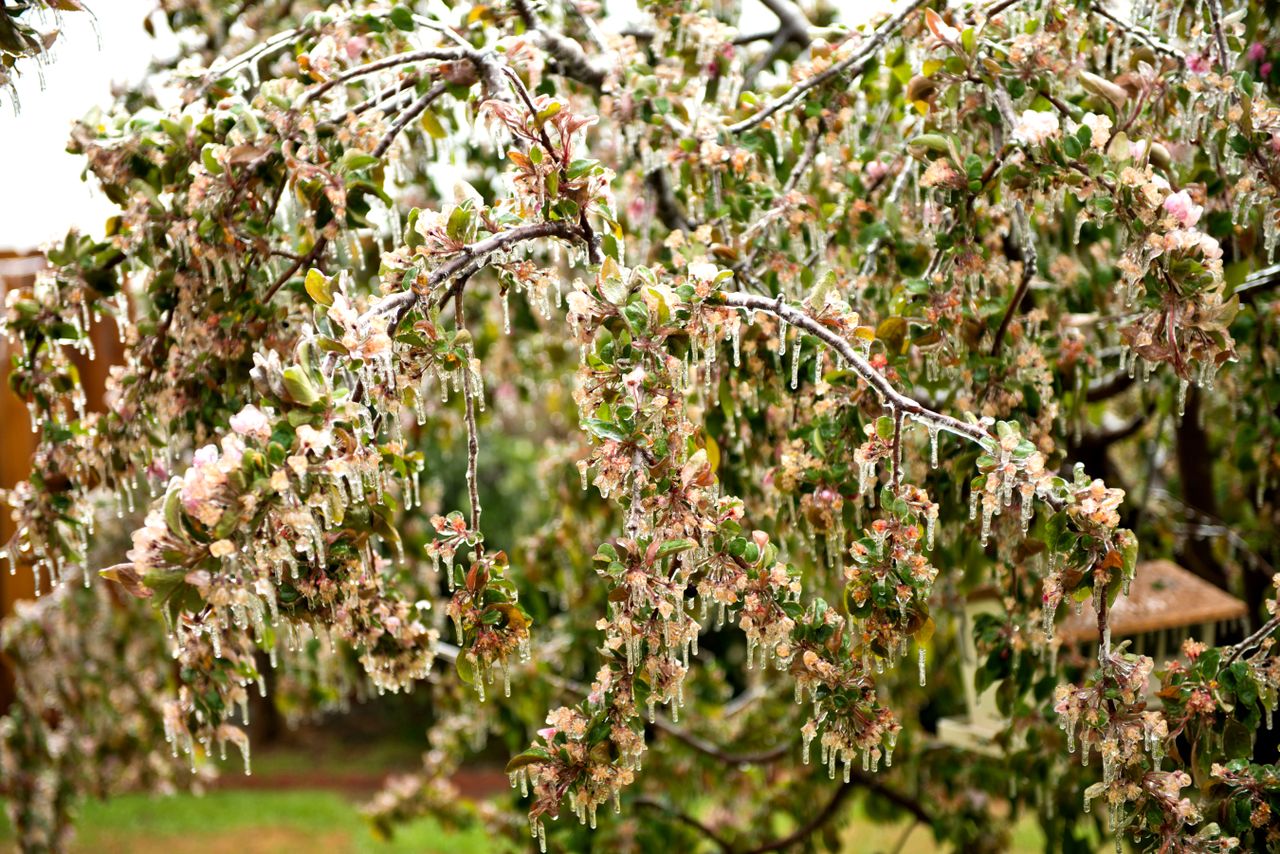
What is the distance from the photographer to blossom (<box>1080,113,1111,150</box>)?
1.18m

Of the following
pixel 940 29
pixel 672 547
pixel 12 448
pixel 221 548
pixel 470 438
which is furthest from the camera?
pixel 12 448

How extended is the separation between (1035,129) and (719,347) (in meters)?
0.45

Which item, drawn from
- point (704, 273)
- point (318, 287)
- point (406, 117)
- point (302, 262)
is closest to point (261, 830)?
point (302, 262)

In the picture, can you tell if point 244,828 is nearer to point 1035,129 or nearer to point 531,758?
point 531,758

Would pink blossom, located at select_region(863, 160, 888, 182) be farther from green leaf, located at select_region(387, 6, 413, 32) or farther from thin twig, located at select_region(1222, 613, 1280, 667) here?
thin twig, located at select_region(1222, 613, 1280, 667)

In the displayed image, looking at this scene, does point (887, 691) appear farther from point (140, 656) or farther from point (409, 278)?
point (140, 656)

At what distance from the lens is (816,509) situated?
50.6 inches

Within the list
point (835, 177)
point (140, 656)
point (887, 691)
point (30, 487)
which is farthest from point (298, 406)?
point (140, 656)

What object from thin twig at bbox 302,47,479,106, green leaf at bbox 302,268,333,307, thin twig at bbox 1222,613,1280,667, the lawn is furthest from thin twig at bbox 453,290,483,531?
the lawn

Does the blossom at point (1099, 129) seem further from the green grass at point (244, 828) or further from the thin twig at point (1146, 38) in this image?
the green grass at point (244, 828)

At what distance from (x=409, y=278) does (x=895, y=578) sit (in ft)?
1.85

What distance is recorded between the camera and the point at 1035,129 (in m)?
1.19

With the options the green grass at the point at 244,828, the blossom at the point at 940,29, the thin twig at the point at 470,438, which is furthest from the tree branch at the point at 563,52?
the green grass at the point at 244,828

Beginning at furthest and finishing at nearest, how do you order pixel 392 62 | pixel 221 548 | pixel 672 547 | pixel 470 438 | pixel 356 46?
pixel 356 46 → pixel 392 62 → pixel 470 438 → pixel 672 547 → pixel 221 548
